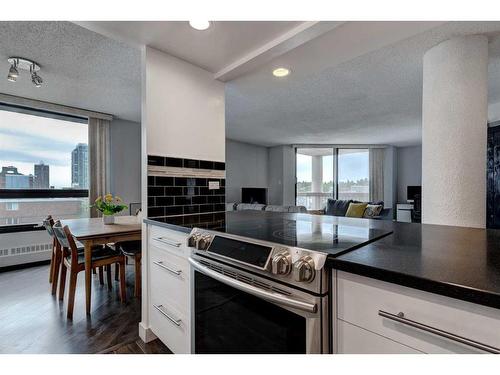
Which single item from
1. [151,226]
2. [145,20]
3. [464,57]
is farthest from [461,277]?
[464,57]

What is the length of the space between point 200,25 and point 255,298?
5.12 ft

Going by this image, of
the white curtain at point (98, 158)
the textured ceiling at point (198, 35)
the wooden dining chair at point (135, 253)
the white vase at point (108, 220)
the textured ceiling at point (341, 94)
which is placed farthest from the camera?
the white curtain at point (98, 158)

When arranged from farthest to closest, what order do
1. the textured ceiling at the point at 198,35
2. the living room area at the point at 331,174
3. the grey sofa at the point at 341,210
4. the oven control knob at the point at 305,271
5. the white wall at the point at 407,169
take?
the white wall at the point at 407,169 < the living room area at the point at 331,174 < the grey sofa at the point at 341,210 < the textured ceiling at the point at 198,35 < the oven control knob at the point at 305,271

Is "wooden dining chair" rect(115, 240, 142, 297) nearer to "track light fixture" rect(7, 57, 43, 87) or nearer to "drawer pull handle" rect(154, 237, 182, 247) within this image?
"drawer pull handle" rect(154, 237, 182, 247)

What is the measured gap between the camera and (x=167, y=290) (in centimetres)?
162

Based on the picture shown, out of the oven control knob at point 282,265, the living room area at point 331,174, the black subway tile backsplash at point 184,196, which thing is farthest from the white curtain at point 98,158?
the oven control knob at point 282,265

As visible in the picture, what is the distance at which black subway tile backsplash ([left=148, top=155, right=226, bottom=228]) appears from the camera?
188 centimetres

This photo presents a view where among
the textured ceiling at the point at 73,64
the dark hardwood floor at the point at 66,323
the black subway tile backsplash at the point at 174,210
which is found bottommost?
the dark hardwood floor at the point at 66,323

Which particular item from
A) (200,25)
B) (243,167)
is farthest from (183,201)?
(243,167)

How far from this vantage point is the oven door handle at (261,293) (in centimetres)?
82

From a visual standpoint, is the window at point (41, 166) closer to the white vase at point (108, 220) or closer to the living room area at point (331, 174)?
the white vase at point (108, 220)

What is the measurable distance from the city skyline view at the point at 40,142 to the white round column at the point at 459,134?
478 cm

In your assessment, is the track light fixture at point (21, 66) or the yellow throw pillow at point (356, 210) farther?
the yellow throw pillow at point (356, 210)

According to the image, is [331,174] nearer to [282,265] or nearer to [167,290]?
[167,290]
